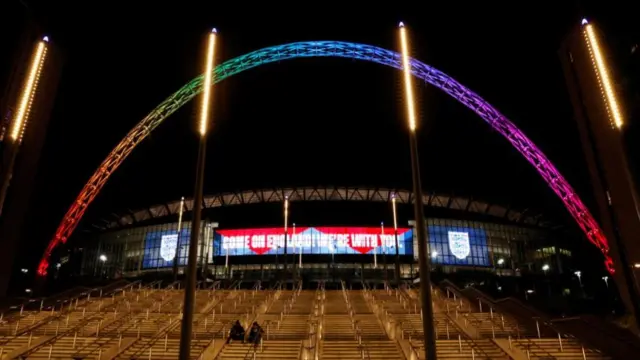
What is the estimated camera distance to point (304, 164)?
76.6 m

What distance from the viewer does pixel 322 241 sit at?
66625mm

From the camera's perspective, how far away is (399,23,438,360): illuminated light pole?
32.3ft

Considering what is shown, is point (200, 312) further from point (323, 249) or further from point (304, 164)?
point (304, 164)

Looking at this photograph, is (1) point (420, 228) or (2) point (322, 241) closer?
(1) point (420, 228)

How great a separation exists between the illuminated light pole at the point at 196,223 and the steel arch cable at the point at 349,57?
2907cm

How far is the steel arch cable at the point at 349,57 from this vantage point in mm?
42094

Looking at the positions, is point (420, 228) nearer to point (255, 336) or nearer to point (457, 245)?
point (255, 336)

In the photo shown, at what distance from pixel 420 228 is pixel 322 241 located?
5633cm

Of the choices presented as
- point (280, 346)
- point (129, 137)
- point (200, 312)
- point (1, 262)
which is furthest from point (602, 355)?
point (129, 137)

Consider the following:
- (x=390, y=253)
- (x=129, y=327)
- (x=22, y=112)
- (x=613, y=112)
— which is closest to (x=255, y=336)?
(x=129, y=327)

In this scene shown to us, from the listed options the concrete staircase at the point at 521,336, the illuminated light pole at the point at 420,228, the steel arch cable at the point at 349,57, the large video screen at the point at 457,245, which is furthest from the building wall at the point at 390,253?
the illuminated light pole at the point at 420,228

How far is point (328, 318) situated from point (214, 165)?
55.8 meters

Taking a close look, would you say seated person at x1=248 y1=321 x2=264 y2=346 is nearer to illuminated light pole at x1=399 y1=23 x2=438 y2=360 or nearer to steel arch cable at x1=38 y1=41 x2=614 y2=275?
illuminated light pole at x1=399 y1=23 x2=438 y2=360

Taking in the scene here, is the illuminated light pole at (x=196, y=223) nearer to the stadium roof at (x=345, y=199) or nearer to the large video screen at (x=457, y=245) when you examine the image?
the large video screen at (x=457, y=245)
